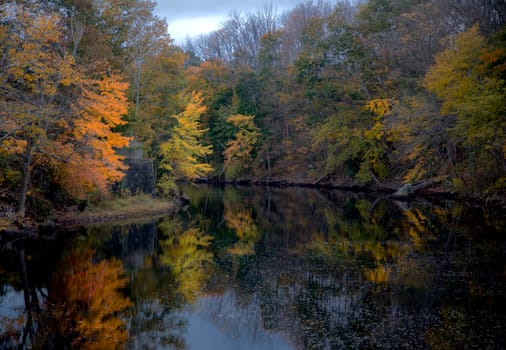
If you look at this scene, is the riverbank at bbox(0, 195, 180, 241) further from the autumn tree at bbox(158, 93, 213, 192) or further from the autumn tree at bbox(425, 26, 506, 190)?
the autumn tree at bbox(425, 26, 506, 190)

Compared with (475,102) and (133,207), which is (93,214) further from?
(475,102)

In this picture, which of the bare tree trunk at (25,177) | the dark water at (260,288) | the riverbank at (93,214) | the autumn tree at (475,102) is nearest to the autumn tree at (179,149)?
the riverbank at (93,214)

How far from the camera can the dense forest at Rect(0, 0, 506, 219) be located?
18.0m

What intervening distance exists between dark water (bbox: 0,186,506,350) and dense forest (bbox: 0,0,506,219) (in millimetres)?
4001

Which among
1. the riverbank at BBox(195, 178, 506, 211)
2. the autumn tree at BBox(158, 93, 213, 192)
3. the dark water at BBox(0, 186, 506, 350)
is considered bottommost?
the dark water at BBox(0, 186, 506, 350)

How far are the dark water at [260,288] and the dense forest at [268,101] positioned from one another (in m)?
4.00

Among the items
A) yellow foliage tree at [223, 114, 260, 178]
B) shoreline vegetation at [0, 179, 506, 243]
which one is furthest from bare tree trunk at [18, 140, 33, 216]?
yellow foliage tree at [223, 114, 260, 178]

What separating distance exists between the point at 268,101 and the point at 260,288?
39.2 m

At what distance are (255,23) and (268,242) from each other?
160 feet

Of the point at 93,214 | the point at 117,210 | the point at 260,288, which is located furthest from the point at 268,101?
the point at 260,288

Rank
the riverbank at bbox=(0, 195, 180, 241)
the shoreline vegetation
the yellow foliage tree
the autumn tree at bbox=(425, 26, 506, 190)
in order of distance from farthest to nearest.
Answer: the yellow foliage tree < the autumn tree at bbox=(425, 26, 506, 190) < the shoreline vegetation < the riverbank at bbox=(0, 195, 180, 241)

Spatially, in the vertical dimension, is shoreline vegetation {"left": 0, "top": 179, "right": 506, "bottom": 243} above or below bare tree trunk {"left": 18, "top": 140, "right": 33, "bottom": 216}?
below

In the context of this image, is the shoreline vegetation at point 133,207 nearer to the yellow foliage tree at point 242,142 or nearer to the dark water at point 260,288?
the dark water at point 260,288

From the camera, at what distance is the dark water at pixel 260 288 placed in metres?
8.27
